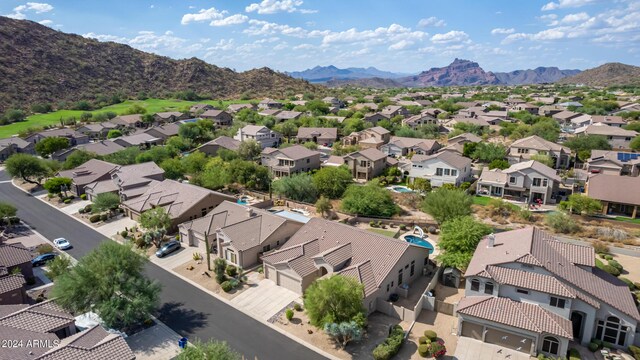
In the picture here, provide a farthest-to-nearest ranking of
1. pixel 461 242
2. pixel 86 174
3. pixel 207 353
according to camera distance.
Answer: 1. pixel 86 174
2. pixel 461 242
3. pixel 207 353

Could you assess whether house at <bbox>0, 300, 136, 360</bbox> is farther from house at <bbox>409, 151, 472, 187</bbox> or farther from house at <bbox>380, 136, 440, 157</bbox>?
house at <bbox>380, 136, 440, 157</bbox>

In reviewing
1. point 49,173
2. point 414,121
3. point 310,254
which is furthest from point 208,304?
point 414,121

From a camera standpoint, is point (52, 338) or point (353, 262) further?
point (353, 262)

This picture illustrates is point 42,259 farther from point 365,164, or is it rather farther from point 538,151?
point 538,151

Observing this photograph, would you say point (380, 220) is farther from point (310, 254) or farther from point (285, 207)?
point (310, 254)

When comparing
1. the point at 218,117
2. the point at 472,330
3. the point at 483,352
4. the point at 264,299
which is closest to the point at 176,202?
the point at 264,299

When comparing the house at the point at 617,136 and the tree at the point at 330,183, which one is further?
the house at the point at 617,136

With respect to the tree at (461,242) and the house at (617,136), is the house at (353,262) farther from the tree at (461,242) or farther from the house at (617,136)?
the house at (617,136)

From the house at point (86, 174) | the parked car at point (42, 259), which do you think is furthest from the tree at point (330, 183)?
the house at point (86, 174)
